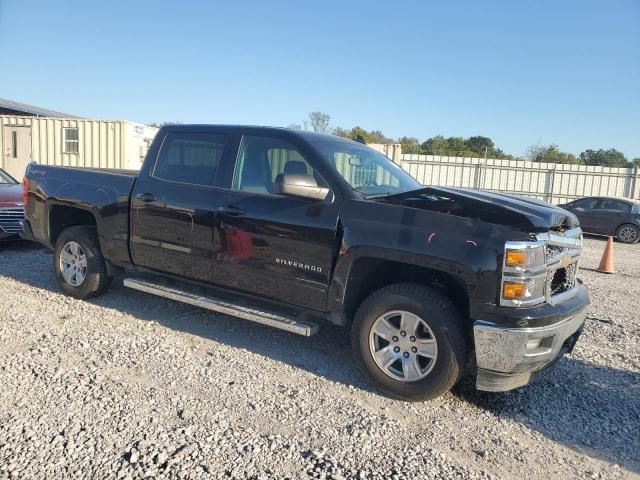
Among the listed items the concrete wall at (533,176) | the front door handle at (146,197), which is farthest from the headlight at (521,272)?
the concrete wall at (533,176)

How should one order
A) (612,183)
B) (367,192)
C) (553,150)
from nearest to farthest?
(367,192) → (612,183) → (553,150)

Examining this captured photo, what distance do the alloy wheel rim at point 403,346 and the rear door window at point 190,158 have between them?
2.06m

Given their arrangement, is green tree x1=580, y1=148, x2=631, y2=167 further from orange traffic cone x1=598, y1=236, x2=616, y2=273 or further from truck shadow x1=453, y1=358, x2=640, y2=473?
truck shadow x1=453, y1=358, x2=640, y2=473

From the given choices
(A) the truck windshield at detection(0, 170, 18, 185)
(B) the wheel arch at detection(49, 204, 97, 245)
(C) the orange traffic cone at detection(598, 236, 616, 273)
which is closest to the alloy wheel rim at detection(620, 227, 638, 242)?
(C) the orange traffic cone at detection(598, 236, 616, 273)

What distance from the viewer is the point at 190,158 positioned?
4957 mm

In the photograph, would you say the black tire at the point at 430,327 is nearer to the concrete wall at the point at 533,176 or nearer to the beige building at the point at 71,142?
the beige building at the point at 71,142

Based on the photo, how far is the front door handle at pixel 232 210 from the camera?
4371 mm

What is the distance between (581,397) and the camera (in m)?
3.91

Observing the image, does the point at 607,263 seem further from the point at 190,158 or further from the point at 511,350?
the point at 190,158

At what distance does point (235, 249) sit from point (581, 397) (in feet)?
9.78

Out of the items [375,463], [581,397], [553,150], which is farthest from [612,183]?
[553,150]

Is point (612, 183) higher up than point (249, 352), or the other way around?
point (612, 183)

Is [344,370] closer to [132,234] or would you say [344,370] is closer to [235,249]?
[235,249]

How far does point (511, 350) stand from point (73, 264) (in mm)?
4687
